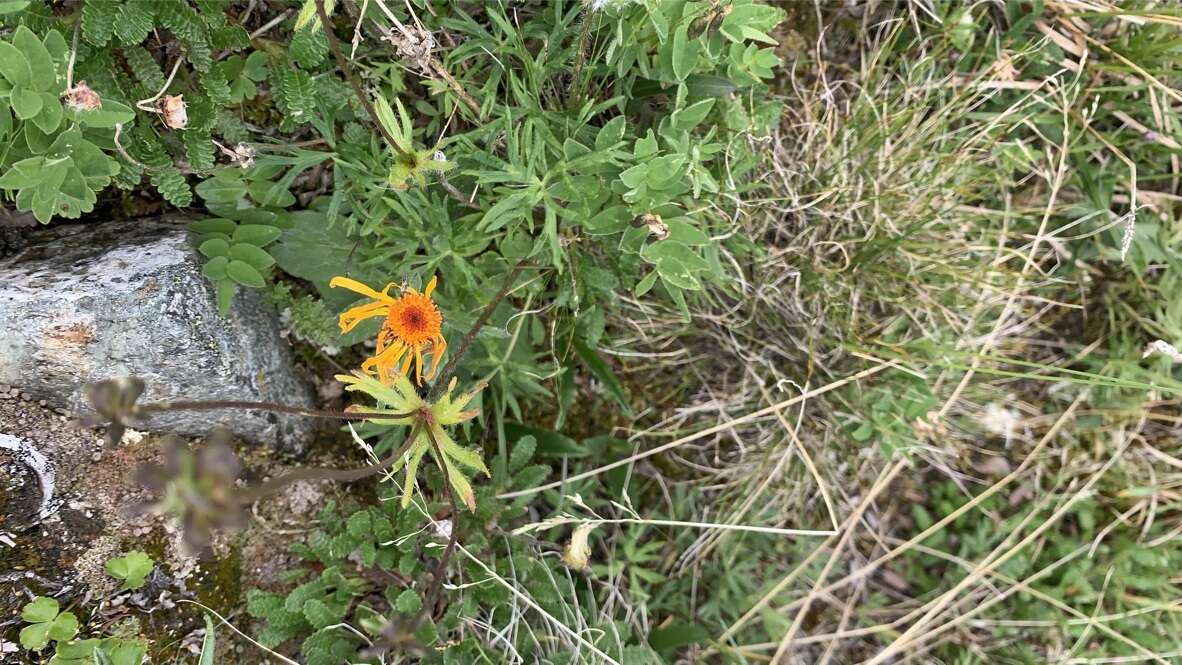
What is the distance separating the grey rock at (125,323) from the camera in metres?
1.96

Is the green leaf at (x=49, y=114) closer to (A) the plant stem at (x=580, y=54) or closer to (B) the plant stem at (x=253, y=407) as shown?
(B) the plant stem at (x=253, y=407)

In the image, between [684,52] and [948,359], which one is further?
[948,359]

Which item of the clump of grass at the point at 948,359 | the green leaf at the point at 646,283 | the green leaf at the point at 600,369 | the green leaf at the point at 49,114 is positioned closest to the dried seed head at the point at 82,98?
the green leaf at the point at 49,114

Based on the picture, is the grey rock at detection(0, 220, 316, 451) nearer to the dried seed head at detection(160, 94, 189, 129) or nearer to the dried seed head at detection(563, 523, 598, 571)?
the dried seed head at detection(160, 94, 189, 129)

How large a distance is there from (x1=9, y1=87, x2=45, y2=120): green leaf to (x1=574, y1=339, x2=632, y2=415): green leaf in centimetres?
147

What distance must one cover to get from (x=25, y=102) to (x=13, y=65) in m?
0.07

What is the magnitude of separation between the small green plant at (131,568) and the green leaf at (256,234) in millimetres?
835

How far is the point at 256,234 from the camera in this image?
2.07 meters

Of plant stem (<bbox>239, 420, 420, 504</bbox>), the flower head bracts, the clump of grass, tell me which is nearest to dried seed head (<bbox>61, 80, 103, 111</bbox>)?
the flower head bracts

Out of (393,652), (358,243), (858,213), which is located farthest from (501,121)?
(393,652)

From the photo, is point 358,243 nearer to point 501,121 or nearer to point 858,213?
point 501,121

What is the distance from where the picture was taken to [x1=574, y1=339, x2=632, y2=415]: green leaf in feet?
8.32

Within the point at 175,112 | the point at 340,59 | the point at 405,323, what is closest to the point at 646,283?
the point at 405,323

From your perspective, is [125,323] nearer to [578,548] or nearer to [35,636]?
[35,636]
